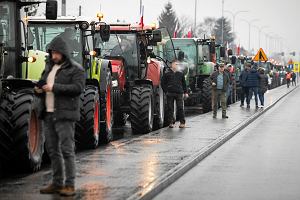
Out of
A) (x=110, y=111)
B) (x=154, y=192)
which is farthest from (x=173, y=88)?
(x=154, y=192)

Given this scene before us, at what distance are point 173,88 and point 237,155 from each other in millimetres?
6396

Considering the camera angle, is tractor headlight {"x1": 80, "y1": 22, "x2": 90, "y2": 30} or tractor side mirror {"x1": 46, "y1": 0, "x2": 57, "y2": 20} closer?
tractor side mirror {"x1": 46, "y1": 0, "x2": 57, "y2": 20}

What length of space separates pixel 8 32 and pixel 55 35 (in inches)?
153

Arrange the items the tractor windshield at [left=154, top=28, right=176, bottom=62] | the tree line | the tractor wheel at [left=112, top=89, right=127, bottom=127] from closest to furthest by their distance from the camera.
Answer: the tractor wheel at [left=112, top=89, right=127, bottom=127] → the tractor windshield at [left=154, top=28, right=176, bottom=62] → the tree line

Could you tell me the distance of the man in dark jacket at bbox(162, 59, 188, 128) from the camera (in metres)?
23.0

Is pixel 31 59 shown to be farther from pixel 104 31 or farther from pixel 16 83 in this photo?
pixel 104 31

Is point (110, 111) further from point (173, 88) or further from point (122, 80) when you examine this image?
point (173, 88)

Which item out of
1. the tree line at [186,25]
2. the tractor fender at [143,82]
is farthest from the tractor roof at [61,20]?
the tree line at [186,25]

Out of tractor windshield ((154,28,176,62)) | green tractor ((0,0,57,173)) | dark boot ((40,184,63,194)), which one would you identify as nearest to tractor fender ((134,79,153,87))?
tractor windshield ((154,28,176,62))

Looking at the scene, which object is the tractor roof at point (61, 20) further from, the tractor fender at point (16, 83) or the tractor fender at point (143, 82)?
the tractor fender at point (16, 83)

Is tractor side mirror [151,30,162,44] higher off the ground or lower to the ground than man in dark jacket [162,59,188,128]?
higher

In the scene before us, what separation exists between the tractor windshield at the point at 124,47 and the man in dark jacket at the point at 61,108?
39.0 feet

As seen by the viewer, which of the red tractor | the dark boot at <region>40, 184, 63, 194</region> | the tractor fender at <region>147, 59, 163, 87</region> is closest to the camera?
the dark boot at <region>40, 184, 63, 194</region>

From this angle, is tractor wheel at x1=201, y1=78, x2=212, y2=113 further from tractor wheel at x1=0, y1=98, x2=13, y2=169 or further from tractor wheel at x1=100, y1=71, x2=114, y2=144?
tractor wheel at x1=0, y1=98, x2=13, y2=169
